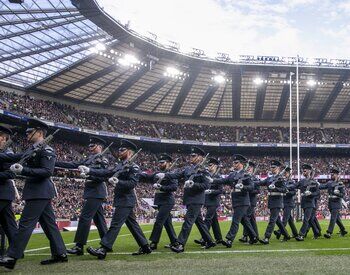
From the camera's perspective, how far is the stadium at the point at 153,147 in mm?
7962

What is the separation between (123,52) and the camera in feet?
132

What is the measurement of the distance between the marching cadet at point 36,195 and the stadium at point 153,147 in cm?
2

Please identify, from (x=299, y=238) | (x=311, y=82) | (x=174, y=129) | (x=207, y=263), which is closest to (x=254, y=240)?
(x=299, y=238)

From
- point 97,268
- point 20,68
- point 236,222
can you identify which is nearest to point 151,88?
point 20,68

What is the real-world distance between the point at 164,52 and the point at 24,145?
49.7 ft

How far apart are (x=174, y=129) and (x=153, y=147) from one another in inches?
138

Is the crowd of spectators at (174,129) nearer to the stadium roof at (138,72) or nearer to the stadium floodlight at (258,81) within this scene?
the stadium roof at (138,72)

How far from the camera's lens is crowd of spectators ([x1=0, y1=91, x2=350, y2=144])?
43.9 m

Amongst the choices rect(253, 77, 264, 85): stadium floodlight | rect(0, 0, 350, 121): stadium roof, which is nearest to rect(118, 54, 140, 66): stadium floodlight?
rect(0, 0, 350, 121): stadium roof

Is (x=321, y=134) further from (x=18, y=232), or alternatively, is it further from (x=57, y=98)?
(x=18, y=232)

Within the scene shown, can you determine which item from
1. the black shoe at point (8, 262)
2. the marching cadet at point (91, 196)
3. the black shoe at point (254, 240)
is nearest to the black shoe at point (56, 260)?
the black shoe at point (8, 262)

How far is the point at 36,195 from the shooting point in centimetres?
750

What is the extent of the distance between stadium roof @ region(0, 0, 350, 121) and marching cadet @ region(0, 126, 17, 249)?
20.8m

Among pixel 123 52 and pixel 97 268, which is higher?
pixel 123 52
